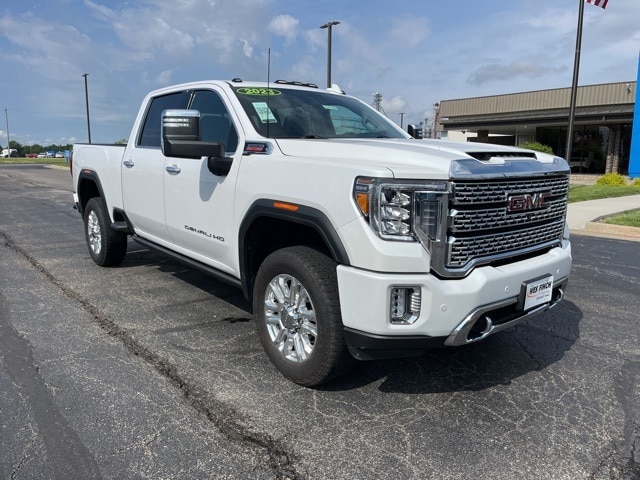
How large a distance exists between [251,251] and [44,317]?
2.22m

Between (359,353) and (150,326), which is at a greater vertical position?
(359,353)

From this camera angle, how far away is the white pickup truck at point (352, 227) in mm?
2785

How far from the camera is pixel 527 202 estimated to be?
3.22 m

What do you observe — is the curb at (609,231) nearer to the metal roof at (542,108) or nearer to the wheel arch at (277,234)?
the wheel arch at (277,234)

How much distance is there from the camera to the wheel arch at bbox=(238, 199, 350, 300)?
298 centimetres

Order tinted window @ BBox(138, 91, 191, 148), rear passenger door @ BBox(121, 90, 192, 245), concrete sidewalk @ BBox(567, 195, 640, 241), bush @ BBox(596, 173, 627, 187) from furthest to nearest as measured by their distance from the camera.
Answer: bush @ BBox(596, 173, 627, 187) < concrete sidewalk @ BBox(567, 195, 640, 241) < tinted window @ BBox(138, 91, 191, 148) < rear passenger door @ BBox(121, 90, 192, 245)

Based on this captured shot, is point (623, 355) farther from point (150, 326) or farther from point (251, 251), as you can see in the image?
point (150, 326)

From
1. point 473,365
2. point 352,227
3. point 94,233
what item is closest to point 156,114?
point 94,233

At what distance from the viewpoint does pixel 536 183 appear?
10.8ft

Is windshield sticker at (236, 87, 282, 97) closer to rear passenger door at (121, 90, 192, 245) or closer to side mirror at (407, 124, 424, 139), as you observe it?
rear passenger door at (121, 90, 192, 245)

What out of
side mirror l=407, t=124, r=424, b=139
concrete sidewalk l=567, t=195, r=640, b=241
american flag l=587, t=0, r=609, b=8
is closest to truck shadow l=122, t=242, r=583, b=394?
side mirror l=407, t=124, r=424, b=139

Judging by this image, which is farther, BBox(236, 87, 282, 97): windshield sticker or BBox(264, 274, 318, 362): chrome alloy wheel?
BBox(236, 87, 282, 97): windshield sticker

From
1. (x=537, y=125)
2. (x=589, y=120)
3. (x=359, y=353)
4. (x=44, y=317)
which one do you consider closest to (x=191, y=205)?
(x=44, y=317)

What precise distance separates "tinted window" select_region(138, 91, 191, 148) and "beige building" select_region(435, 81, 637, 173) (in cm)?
2744
